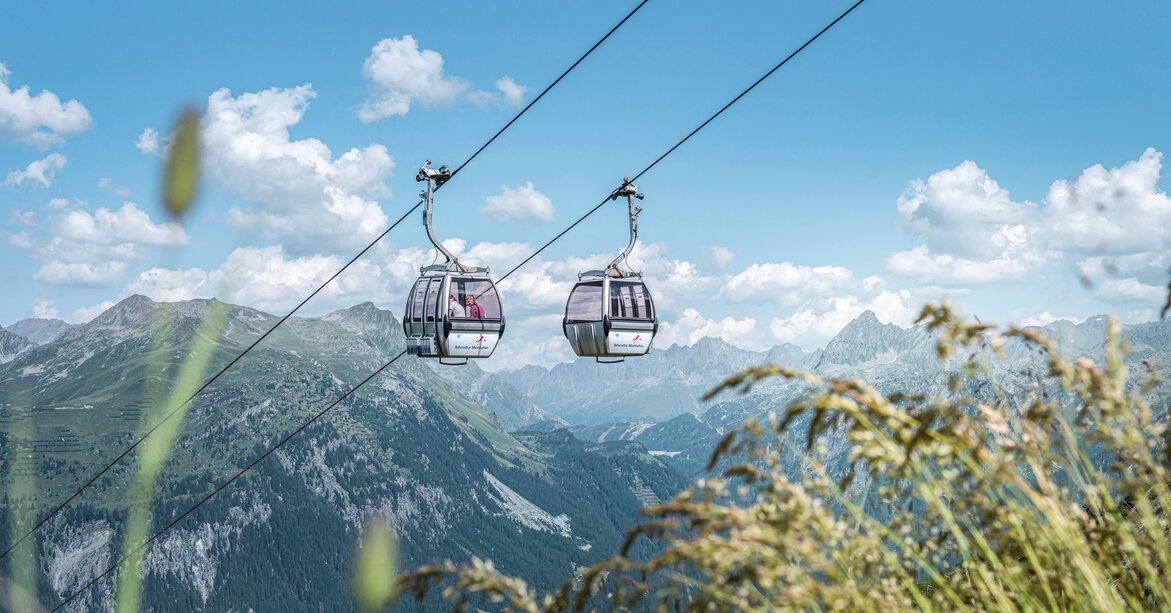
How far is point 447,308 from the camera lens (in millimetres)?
21656

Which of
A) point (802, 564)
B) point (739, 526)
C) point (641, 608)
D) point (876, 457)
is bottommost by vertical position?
point (641, 608)

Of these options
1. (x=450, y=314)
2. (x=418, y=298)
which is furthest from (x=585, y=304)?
(x=418, y=298)

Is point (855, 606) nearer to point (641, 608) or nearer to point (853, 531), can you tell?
point (853, 531)

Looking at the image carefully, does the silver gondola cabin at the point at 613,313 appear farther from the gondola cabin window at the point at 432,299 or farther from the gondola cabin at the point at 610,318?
the gondola cabin window at the point at 432,299

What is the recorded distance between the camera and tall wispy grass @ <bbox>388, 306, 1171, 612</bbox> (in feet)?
6.41

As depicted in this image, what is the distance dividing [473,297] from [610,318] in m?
3.49

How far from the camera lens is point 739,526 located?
77.2 inches

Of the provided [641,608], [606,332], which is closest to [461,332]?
[606,332]

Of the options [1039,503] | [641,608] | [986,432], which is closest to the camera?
[1039,503]

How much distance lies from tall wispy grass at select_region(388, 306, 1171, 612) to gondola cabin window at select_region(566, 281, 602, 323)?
65.7 ft

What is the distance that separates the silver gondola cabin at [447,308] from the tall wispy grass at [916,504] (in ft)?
63.7

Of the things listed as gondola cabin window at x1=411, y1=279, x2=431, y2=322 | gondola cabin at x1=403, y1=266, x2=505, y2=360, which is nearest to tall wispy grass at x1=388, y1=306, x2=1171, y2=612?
gondola cabin at x1=403, y1=266, x2=505, y2=360

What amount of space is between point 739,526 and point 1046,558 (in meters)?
1.02

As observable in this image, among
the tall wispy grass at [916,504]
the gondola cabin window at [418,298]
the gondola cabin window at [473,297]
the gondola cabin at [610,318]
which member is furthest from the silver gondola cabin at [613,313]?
the tall wispy grass at [916,504]
